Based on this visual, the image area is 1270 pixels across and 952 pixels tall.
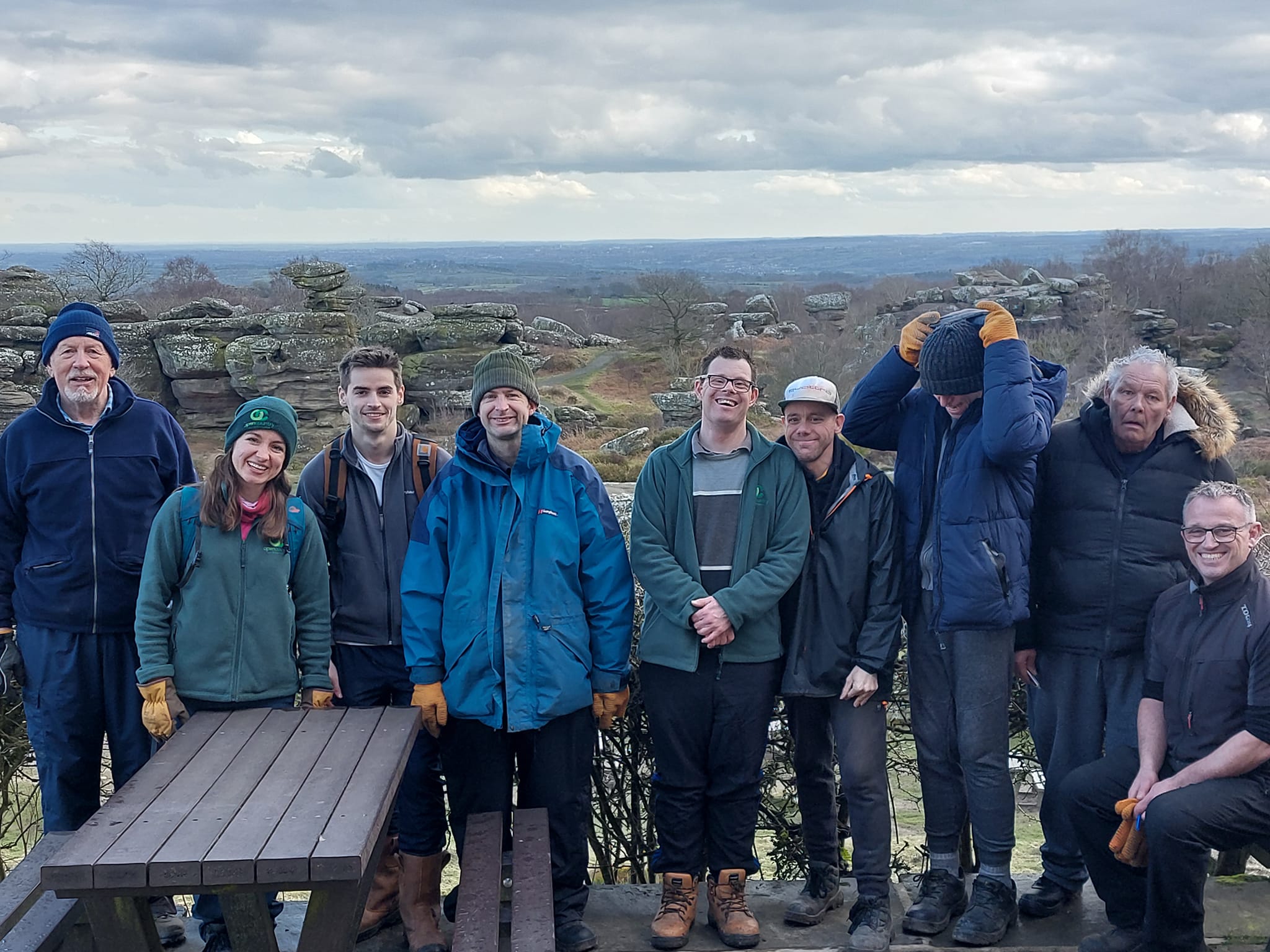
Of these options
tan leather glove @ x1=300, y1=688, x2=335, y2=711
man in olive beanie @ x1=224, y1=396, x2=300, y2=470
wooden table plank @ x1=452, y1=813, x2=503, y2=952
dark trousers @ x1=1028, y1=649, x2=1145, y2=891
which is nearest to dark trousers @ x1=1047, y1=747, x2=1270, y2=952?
dark trousers @ x1=1028, y1=649, x2=1145, y2=891

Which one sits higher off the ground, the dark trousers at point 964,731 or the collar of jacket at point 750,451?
the collar of jacket at point 750,451

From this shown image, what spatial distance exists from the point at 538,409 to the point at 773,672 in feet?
4.19

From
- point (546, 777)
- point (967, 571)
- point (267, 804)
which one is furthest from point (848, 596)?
point (267, 804)

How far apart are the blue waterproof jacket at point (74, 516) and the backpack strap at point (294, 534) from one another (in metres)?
0.64

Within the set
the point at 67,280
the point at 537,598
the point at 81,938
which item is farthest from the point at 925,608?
the point at 67,280

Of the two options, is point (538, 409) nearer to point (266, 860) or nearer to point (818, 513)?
point (818, 513)

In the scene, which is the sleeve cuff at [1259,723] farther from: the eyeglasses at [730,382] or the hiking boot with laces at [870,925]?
the eyeglasses at [730,382]

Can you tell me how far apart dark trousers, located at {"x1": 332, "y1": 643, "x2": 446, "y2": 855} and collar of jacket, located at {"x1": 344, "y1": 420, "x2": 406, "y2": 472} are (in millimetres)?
650

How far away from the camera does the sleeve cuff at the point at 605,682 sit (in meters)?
3.74

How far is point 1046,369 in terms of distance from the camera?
3943 millimetres

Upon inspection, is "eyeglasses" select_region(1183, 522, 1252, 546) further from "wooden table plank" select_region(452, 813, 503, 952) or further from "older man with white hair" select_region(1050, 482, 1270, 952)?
"wooden table plank" select_region(452, 813, 503, 952)

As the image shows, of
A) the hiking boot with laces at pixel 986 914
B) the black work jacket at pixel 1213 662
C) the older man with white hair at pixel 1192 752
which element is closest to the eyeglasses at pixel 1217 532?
the older man with white hair at pixel 1192 752

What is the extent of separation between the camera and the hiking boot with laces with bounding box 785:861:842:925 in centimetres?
386

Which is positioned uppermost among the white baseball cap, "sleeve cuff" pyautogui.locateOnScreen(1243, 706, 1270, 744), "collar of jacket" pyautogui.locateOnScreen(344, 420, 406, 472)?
the white baseball cap
